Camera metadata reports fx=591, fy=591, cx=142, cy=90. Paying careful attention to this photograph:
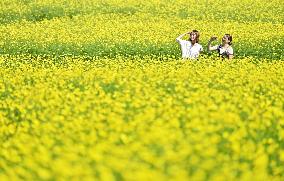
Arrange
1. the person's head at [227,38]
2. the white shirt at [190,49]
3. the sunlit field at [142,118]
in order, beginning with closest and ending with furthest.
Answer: the sunlit field at [142,118] < the person's head at [227,38] < the white shirt at [190,49]

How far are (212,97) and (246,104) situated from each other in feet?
2.55

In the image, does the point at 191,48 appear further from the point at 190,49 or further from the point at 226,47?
the point at 226,47

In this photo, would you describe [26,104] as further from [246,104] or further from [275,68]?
[275,68]

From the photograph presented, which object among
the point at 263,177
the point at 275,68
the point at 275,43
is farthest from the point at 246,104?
the point at 275,43

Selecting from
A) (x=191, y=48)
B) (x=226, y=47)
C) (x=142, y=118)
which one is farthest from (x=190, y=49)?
(x=142, y=118)

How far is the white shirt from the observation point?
15.6 m

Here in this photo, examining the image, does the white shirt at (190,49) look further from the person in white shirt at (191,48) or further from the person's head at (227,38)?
the person's head at (227,38)

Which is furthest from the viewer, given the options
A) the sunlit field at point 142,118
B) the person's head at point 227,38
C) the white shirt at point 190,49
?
the white shirt at point 190,49

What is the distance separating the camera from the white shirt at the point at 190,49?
15617mm

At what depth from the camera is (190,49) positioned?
15.7m

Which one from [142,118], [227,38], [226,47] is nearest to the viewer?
[142,118]

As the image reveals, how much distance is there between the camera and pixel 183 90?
990 cm

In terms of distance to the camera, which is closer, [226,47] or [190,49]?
[190,49]

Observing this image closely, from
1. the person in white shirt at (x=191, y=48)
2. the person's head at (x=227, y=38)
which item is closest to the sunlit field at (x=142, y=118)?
the person in white shirt at (x=191, y=48)
